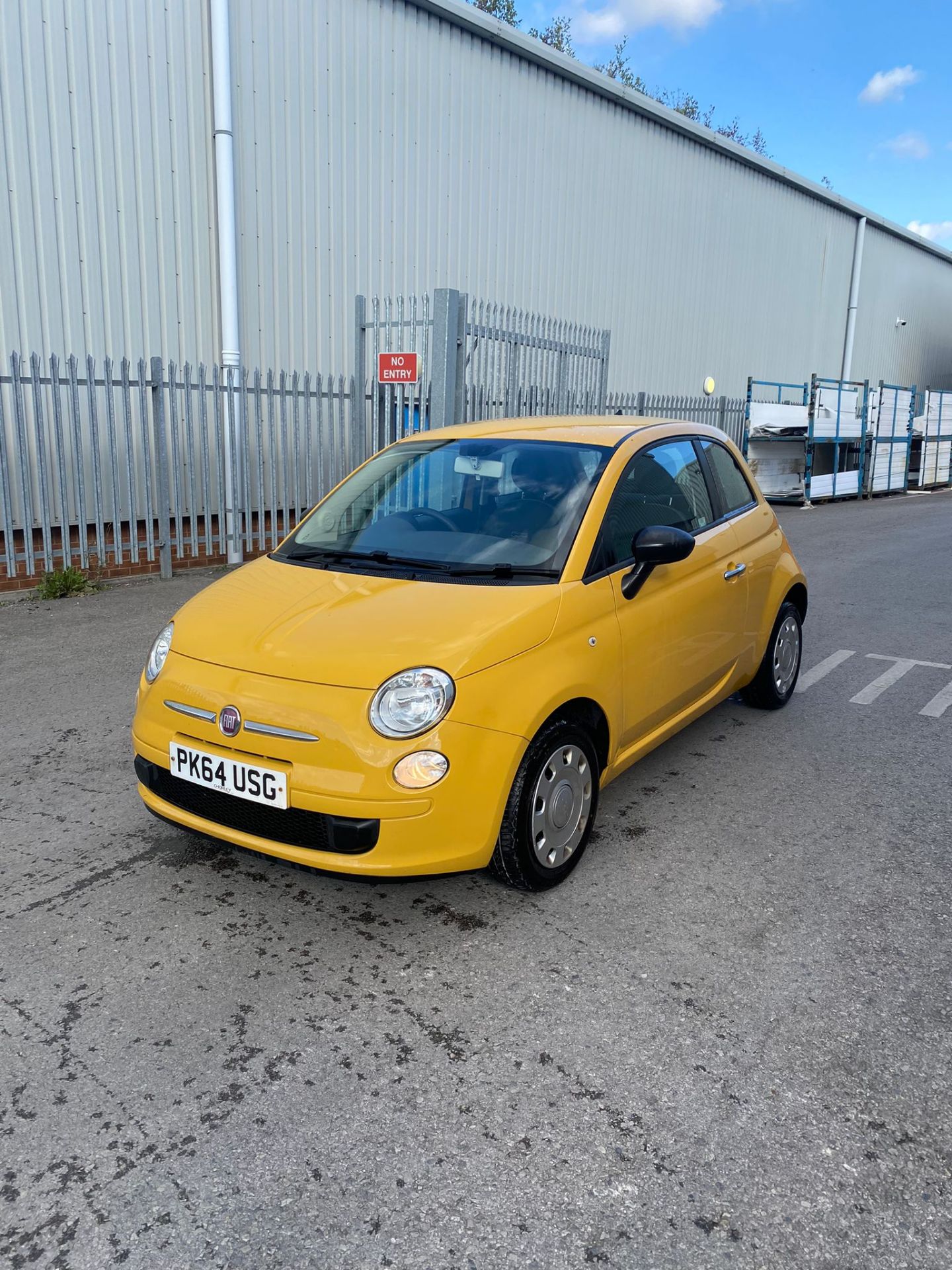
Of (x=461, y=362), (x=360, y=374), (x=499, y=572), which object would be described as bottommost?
(x=499, y=572)

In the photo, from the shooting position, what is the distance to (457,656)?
2953 millimetres

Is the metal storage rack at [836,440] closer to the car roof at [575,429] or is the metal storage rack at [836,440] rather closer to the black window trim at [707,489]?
the black window trim at [707,489]

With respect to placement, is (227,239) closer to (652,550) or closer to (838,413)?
(652,550)

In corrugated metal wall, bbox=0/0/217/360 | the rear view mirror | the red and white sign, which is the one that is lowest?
the rear view mirror

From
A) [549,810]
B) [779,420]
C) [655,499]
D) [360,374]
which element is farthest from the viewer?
[779,420]

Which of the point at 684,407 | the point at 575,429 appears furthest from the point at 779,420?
the point at 575,429

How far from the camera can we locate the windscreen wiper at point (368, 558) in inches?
144

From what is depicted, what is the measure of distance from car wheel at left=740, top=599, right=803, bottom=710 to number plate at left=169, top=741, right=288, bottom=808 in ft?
10.2

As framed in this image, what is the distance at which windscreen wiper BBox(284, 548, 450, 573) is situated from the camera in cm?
365

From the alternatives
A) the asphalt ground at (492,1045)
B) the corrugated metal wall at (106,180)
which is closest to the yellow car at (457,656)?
the asphalt ground at (492,1045)

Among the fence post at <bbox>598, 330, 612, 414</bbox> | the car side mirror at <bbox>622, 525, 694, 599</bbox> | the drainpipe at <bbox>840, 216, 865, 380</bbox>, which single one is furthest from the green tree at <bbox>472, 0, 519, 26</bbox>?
the car side mirror at <bbox>622, 525, 694, 599</bbox>

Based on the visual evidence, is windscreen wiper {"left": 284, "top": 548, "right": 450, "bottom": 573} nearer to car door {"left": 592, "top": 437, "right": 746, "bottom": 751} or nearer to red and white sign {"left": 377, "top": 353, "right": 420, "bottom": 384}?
car door {"left": 592, "top": 437, "right": 746, "bottom": 751}

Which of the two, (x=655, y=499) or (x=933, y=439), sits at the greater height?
(x=933, y=439)

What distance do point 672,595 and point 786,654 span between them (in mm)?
1767
